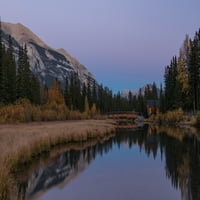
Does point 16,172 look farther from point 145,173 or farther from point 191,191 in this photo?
point 191,191

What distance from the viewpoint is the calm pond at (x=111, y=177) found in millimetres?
11344

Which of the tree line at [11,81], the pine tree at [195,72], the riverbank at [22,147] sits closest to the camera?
the riverbank at [22,147]

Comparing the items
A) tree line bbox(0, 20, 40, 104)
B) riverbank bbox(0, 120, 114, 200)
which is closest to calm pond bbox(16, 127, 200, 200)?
riverbank bbox(0, 120, 114, 200)

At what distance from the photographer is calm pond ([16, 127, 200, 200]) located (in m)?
11.3

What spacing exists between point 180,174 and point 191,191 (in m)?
3.22

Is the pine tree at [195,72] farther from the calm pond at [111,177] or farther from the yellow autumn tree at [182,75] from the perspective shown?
the calm pond at [111,177]

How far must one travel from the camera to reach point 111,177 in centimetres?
1452

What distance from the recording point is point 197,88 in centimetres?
6203

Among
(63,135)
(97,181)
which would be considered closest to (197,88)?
(63,135)

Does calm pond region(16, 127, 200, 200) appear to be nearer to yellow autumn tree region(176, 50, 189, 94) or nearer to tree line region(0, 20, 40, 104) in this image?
tree line region(0, 20, 40, 104)

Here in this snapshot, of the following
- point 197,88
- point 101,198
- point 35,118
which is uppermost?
point 197,88

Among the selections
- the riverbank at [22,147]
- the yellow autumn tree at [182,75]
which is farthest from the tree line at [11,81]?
the yellow autumn tree at [182,75]

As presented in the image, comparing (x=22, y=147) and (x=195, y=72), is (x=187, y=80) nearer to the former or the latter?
(x=195, y=72)

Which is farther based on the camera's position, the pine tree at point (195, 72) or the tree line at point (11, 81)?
the pine tree at point (195, 72)
